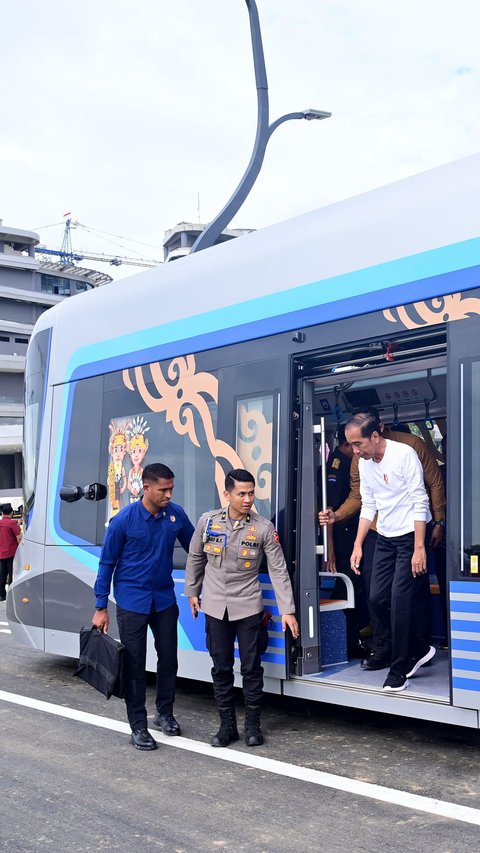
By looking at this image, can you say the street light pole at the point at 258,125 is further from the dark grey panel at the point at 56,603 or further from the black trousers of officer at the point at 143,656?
the black trousers of officer at the point at 143,656

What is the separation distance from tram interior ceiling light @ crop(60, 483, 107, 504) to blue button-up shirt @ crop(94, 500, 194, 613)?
4.53 feet

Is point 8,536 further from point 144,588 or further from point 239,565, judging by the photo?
point 239,565

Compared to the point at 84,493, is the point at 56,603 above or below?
below

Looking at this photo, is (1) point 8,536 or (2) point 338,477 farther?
(1) point 8,536

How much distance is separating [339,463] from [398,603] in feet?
6.03

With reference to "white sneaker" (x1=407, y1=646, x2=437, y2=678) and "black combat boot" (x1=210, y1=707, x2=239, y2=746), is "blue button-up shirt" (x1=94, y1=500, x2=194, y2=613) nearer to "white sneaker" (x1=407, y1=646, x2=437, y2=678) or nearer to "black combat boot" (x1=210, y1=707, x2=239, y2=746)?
"black combat boot" (x1=210, y1=707, x2=239, y2=746)

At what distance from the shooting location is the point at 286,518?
5.86m

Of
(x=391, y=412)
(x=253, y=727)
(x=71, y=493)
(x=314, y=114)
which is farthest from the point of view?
(x=314, y=114)

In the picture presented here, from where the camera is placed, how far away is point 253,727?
5711 millimetres

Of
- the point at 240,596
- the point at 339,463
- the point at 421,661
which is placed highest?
the point at 339,463

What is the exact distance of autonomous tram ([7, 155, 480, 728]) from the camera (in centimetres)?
499

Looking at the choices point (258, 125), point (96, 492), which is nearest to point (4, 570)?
point (258, 125)

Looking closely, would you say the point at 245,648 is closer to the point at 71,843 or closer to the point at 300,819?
the point at 300,819

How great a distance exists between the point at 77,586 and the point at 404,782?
11.7 ft
